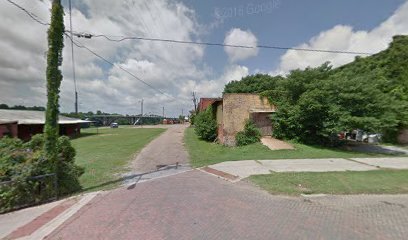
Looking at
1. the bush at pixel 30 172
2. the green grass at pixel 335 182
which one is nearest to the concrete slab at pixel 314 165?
the green grass at pixel 335 182

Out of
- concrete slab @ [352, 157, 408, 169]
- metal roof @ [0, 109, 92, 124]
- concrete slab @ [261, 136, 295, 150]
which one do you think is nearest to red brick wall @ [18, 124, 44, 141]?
metal roof @ [0, 109, 92, 124]

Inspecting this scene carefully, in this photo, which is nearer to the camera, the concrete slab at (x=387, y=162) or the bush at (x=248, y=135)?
the concrete slab at (x=387, y=162)

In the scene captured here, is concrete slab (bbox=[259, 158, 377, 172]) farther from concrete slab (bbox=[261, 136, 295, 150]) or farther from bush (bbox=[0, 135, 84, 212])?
bush (bbox=[0, 135, 84, 212])

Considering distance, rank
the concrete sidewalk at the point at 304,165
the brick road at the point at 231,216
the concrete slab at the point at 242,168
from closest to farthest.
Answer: the brick road at the point at 231,216
the concrete slab at the point at 242,168
the concrete sidewalk at the point at 304,165

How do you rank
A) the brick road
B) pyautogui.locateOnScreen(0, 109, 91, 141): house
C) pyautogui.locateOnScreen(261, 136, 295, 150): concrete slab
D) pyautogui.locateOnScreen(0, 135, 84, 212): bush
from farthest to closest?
pyautogui.locateOnScreen(0, 109, 91, 141): house → pyautogui.locateOnScreen(261, 136, 295, 150): concrete slab → pyautogui.locateOnScreen(0, 135, 84, 212): bush → the brick road

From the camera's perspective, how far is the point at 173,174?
30.6 feet

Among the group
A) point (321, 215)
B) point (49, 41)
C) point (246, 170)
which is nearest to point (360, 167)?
point (246, 170)

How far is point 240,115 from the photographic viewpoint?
1723cm

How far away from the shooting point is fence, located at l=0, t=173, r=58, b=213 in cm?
606

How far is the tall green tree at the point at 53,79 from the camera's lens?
6.82 m

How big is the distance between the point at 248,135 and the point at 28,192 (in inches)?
512

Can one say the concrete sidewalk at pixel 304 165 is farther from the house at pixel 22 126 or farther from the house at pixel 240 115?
the house at pixel 22 126

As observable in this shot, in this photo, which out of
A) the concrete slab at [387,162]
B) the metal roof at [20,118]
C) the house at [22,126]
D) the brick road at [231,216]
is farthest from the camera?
the metal roof at [20,118]

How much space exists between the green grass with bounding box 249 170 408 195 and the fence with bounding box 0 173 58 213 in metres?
6.27
